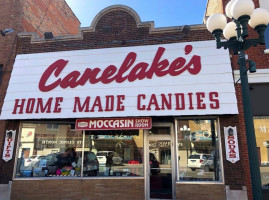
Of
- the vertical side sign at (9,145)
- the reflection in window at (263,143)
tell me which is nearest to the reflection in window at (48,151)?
the vertical side sign at (9,145)

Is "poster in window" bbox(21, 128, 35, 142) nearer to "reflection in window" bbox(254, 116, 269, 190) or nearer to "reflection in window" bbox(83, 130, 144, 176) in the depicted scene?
"reflection in window" bbox(83, 130, 144, 176)

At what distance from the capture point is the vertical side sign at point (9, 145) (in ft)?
28.2

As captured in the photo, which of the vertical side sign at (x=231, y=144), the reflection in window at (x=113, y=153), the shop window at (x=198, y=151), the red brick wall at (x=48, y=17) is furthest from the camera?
the red brick wall at (x=48, y=17)

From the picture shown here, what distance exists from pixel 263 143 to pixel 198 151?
226 centimetres

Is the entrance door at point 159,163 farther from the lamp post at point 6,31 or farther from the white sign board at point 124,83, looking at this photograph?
the lamp post at point 6,31

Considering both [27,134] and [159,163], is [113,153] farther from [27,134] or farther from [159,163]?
[27,134]

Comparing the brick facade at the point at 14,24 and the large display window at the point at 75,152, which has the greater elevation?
the brick facade at the point at 14,24

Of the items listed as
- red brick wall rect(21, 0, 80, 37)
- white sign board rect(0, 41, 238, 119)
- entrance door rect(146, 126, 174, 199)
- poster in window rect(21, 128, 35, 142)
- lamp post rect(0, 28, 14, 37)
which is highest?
red brick wall rect(21, 0, 80, 37)

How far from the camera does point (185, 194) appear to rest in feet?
25.2

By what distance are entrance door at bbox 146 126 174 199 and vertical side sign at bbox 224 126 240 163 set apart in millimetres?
1850

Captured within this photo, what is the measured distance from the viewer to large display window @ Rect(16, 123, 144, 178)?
8.57 meters

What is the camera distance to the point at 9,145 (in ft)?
28.5

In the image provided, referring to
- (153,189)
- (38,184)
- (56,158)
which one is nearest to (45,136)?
(56,158)

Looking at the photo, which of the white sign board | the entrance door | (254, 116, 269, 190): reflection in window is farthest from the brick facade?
(254, 116, 269, 190): reflection in window
